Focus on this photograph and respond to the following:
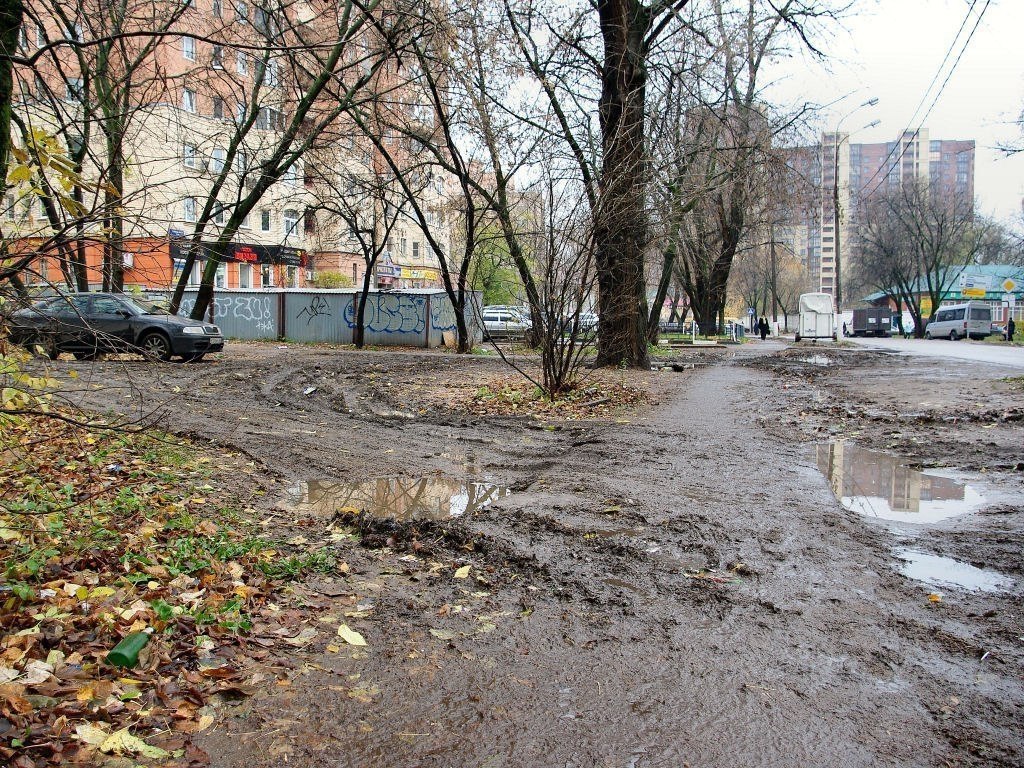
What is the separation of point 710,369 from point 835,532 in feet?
50.5

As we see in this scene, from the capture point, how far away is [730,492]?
19.2 feet

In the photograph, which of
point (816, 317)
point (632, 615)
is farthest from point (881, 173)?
point (632, 615)

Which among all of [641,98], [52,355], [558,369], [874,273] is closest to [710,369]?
[641,98]

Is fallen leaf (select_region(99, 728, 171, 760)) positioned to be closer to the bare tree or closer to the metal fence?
the metal fence

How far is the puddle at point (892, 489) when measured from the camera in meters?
5.48

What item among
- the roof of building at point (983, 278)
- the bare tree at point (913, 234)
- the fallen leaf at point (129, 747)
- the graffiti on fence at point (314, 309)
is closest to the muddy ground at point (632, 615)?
A: the fallen leaf at point (129, 747)

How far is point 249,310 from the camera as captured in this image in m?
30.5

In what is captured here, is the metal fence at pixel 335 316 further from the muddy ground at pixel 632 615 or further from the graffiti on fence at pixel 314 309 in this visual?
the muddy ground at pixel 632 615

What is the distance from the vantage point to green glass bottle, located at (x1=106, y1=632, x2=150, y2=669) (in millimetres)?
2832

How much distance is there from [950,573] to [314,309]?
1105 inches

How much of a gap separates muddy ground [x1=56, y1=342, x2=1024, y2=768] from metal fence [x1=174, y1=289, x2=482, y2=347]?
20575mm

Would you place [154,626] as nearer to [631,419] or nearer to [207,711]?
[207,711]

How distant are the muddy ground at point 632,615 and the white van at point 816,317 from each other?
1564 inches

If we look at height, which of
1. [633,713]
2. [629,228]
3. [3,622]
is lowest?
[633,713]
